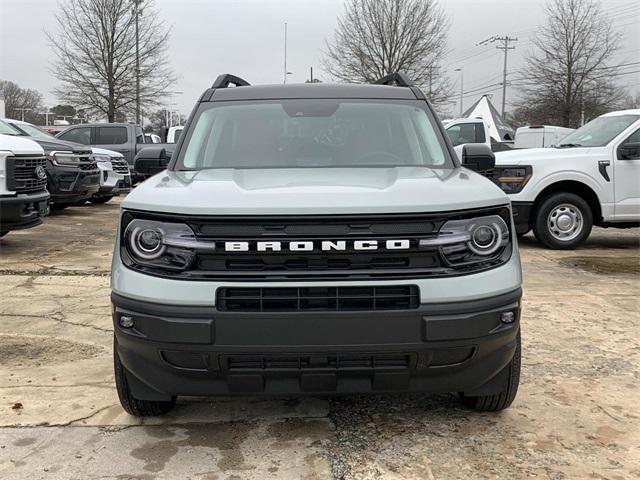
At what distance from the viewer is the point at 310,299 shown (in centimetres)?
256

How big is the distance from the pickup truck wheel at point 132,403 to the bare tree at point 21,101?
232 feet

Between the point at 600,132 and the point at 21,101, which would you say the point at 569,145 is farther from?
the point at 21,101

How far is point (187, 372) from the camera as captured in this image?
268 centimetres

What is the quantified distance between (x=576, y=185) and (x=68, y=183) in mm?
8144

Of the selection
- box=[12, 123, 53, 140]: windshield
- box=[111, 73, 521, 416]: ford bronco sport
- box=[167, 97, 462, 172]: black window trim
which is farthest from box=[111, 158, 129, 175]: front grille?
box=[111, 73, 521, 416]: ford bronco sport

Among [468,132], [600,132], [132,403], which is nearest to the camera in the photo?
[132,403]

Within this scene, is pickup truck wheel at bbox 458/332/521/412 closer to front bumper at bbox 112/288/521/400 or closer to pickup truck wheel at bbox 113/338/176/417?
front bumper at bbox 112/288/521/400

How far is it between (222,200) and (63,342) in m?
2.54

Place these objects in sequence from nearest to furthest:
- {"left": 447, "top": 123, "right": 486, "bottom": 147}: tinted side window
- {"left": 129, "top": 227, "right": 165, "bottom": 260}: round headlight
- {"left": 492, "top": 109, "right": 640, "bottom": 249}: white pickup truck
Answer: {"left": 129, "top": 227, "right": 165, "bottom": 260}: round headlight < {"left": 492, "top": 109, "right": 640, "bottom": 249}: white pickup truck < {"left": 447, "top": 123, "right": 486, "bottom": 147}: tinted side window

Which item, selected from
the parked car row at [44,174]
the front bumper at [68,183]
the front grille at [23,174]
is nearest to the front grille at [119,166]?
the parked car row at [44,174]

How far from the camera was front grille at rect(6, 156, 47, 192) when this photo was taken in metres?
7.34

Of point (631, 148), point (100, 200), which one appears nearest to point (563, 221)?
point (631, 148)

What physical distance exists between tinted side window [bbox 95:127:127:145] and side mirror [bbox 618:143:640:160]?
12.5 metres

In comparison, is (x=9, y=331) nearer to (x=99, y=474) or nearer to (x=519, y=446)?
(x=99, y=474)
